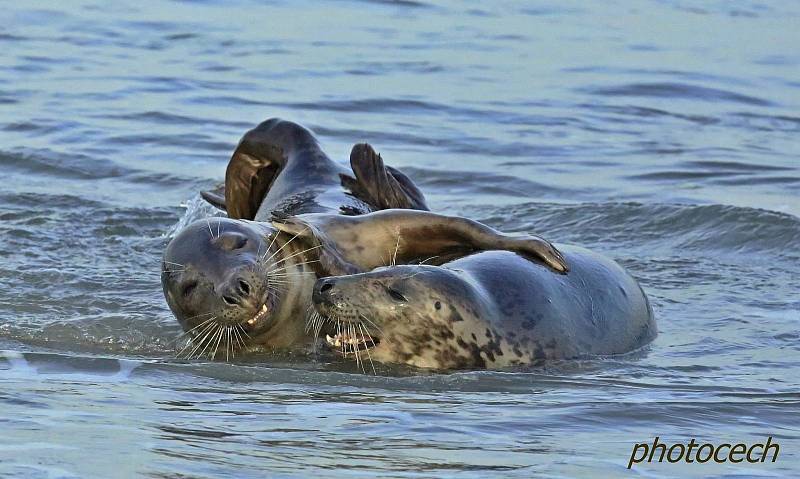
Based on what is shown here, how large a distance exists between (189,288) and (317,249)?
0.55m

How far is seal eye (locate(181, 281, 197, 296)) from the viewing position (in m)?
6.41

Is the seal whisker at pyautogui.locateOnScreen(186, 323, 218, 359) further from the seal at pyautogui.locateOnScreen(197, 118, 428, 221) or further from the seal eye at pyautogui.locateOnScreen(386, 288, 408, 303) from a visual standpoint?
the seal at pyautogui.locateOnScreen(197, 118, 428, 221)

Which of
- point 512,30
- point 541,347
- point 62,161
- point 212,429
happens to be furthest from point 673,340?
point 512,30

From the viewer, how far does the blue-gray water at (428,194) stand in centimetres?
485

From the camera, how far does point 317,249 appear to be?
6633 mm

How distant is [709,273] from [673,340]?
5.07ft

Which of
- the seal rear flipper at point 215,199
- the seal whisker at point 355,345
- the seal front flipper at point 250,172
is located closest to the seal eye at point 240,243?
the seal whisker at point 355,345

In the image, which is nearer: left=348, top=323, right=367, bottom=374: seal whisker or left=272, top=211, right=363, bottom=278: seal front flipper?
left=348, top=323, right=367, bottom=374: seal whisker

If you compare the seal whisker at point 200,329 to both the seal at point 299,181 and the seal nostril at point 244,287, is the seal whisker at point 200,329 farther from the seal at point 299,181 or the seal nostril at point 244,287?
→ the seal at point 299,181

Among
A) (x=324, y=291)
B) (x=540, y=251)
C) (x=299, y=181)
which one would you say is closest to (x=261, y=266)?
(x=324, y=291)

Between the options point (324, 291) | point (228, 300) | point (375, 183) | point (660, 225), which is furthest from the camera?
point (660, 225)

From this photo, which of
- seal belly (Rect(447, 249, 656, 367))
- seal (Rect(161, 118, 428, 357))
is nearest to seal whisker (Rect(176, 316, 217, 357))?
seal (Rect(161, 118, 428, 357))

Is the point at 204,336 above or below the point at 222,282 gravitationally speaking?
below

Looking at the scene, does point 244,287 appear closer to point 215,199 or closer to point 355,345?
point 355,345
